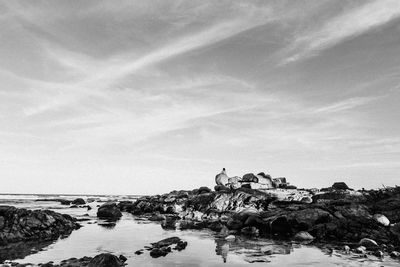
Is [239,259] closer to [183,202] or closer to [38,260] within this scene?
[38,260]

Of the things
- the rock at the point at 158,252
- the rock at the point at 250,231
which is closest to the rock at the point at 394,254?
the rock at the point at 250,231

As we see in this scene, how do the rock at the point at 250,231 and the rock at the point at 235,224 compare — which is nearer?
the rock at the point at 250,231

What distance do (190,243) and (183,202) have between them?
1368 inches

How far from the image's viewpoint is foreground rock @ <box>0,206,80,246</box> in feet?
86.3

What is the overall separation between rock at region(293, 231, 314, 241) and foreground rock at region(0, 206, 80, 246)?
2148cm

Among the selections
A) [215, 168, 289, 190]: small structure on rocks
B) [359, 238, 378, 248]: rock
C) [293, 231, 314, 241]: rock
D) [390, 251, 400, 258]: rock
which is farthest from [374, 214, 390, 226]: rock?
[215, 168, 289, 190]: small structure on rocks

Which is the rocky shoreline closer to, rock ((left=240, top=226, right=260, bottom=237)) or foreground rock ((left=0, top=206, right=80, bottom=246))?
rock ((left=240, top=226, right=260, bottom=237))

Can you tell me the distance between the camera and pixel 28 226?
92.6 ft

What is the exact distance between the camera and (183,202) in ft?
194

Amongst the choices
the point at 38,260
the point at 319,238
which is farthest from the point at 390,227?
the point at 38,260

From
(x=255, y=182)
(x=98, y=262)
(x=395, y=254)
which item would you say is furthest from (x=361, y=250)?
(x=255, y=182)

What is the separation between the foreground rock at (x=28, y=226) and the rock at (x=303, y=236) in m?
21.5

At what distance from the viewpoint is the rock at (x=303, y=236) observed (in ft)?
87.5

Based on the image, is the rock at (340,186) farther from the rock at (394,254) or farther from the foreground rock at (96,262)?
the foreground rock at (96,262)
